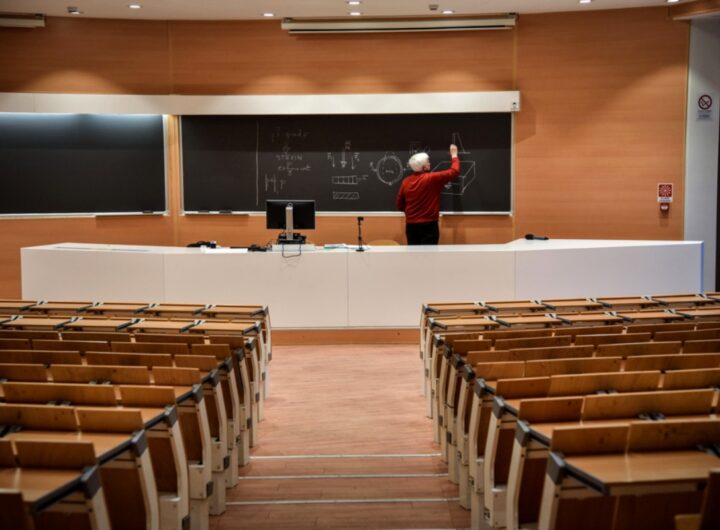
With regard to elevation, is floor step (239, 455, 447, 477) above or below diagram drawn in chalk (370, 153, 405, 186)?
below

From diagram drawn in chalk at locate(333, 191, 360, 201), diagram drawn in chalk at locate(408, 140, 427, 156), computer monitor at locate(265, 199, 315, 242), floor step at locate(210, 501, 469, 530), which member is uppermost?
diagram drawn in chalk at locate(408, 140, 427, 156)

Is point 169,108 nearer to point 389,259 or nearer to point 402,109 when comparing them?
point 402,109

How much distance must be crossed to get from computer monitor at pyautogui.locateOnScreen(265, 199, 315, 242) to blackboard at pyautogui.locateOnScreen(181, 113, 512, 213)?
2.20 m

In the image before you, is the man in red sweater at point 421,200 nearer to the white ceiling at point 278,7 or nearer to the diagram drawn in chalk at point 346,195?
the diagram drawn in chalk at point 346,195

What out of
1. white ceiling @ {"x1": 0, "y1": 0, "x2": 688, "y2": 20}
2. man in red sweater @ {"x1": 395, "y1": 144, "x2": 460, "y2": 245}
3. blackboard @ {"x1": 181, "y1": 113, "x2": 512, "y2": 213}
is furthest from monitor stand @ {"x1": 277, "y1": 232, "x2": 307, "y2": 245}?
white ceiling @ {"x1": 0, "y1": 0, "x2": 688, "y2": 20}

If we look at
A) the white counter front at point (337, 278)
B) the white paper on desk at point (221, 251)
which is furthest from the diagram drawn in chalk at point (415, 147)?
the white paper on desk at point (221, 251)

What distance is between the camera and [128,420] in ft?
10.6

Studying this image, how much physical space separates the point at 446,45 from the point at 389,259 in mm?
3466

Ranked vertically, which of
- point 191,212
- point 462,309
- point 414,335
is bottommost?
point 414,335

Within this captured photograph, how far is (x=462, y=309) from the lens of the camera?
21.8ft

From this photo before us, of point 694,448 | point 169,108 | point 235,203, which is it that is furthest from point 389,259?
point 694,448

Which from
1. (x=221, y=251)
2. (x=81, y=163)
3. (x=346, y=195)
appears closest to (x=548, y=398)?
(x=221, y=251)

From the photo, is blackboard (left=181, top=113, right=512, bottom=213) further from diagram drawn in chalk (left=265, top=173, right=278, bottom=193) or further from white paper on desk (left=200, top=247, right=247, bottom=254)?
white paper on desk (left=200, top=247, right=247, bottom=254)

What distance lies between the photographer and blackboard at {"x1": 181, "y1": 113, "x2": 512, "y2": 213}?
10828 mm
